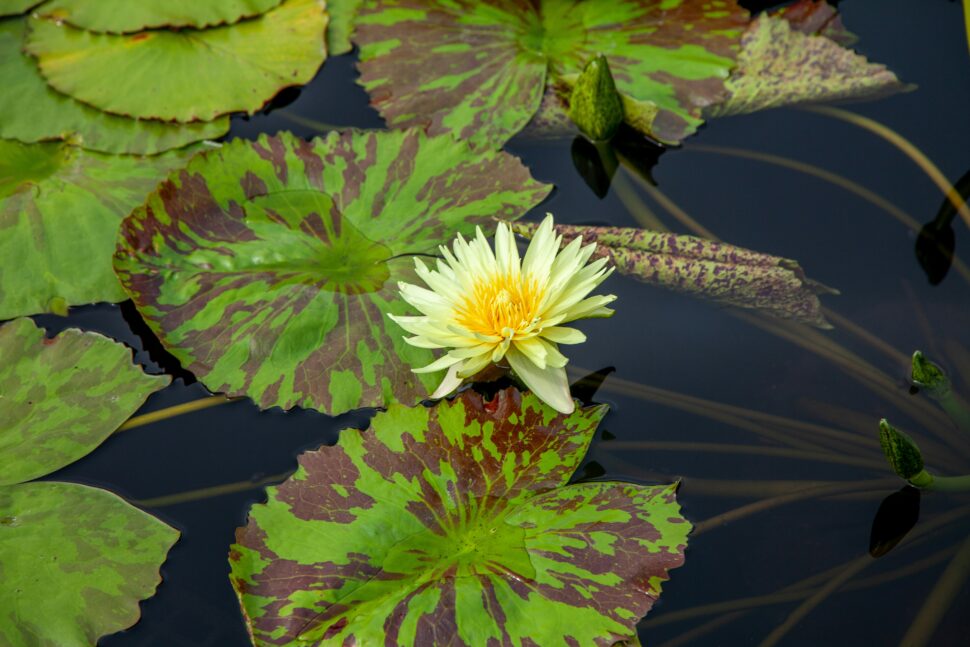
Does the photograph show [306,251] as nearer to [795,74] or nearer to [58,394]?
[58,394]

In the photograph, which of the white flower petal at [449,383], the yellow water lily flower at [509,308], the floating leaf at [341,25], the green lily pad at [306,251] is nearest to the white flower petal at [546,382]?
the yellow water lily flower at [509,308]

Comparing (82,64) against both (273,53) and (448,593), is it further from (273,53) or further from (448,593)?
(448,593)

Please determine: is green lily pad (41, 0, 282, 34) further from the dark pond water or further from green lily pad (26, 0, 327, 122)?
the dark pond water

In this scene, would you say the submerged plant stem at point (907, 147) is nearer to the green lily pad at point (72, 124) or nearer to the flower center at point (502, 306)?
the flower center at point (502, 306)

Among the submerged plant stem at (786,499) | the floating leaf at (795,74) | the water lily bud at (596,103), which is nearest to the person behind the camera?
→ the submerged plant stem at (786,499)

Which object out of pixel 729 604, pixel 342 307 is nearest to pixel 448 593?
pixel 729 604

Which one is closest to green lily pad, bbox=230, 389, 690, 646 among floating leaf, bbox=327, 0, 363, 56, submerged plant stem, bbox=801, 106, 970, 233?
submerged plant stem, bbox=801, 106, 970, 233
